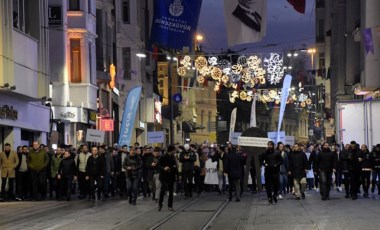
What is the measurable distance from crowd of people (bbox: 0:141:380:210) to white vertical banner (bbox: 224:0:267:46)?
3.62 metres

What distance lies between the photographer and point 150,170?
25125 millimetres

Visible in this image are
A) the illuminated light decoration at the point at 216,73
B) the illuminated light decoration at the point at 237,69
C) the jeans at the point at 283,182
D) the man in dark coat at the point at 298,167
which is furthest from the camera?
the illuminated light decoration at the point at 216,73

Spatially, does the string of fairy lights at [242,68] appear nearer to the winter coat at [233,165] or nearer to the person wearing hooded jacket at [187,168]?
the person wearing hooded jacket at [187,168]

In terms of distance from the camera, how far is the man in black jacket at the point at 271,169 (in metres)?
21.8

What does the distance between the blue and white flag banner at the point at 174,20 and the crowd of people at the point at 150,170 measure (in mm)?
3976

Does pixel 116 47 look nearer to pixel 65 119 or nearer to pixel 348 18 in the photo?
pixel 65 119

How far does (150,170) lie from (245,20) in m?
7.54

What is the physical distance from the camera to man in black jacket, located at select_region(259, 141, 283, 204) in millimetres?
21750

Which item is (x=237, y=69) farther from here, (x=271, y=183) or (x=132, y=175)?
(x=132, y=175)

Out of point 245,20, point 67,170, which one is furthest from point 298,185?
point 67,170

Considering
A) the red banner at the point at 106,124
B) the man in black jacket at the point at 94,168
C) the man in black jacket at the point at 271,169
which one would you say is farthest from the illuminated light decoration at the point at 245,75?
the man in black jacket at the point at 271,169

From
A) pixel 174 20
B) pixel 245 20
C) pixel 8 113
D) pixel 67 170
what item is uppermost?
pixel 174 20

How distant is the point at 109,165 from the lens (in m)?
25.3

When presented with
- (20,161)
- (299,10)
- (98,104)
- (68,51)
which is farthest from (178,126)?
(299,10)
